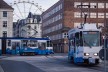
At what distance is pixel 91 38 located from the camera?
97.6 feet

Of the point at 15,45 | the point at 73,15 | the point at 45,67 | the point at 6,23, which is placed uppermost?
the point at 73,15

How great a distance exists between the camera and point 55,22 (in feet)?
374

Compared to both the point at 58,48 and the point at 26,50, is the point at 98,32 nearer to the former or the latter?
the point at 26,50

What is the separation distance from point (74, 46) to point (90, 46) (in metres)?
2.50

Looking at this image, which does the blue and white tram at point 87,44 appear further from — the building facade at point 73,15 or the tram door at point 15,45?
the building facade at point 73,15

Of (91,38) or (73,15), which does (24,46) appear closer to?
(91,38)

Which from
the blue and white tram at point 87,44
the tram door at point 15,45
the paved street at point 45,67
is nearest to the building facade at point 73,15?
the tram door at point 15,45

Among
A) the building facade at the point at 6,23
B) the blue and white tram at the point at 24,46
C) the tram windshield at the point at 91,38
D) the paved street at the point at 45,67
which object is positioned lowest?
the paved street at the point at 45,67

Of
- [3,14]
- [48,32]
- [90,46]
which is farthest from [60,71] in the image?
[48,32]

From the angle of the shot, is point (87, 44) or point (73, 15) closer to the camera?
point (87, 44)

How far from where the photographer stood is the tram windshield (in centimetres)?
2954

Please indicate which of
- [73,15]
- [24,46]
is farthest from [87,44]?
[73,15]

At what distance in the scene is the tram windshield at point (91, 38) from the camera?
29539mm

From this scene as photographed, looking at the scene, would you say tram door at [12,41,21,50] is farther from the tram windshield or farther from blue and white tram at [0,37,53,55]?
the tram windshield
